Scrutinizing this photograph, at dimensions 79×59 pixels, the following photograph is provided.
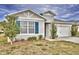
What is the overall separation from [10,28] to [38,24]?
0.43 metres

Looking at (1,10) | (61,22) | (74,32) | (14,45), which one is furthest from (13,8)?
(74,32)

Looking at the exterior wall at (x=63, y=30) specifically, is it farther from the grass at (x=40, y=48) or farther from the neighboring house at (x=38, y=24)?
the grass at (x=40, y=48)

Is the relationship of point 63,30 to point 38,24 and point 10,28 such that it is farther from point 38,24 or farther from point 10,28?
point 10,28

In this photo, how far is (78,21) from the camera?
3117 mm

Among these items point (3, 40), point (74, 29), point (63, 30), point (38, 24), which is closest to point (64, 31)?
point (63, 30)

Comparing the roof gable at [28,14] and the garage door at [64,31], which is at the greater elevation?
the roof gable at [28,14]

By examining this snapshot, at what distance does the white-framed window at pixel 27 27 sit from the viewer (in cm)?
316

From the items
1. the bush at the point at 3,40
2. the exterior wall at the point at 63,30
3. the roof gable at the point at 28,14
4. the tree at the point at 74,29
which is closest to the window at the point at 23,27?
the roof gable at the point at 28,14

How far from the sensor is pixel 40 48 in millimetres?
3129

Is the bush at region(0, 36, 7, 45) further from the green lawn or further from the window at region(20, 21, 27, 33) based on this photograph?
the window at region(20, 21, 27, 33)

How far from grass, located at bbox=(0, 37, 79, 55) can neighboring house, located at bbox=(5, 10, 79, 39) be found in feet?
0.39

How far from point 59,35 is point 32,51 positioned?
47 centimetres

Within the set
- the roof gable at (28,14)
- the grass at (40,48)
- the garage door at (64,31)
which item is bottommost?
the grass at (40,48)
